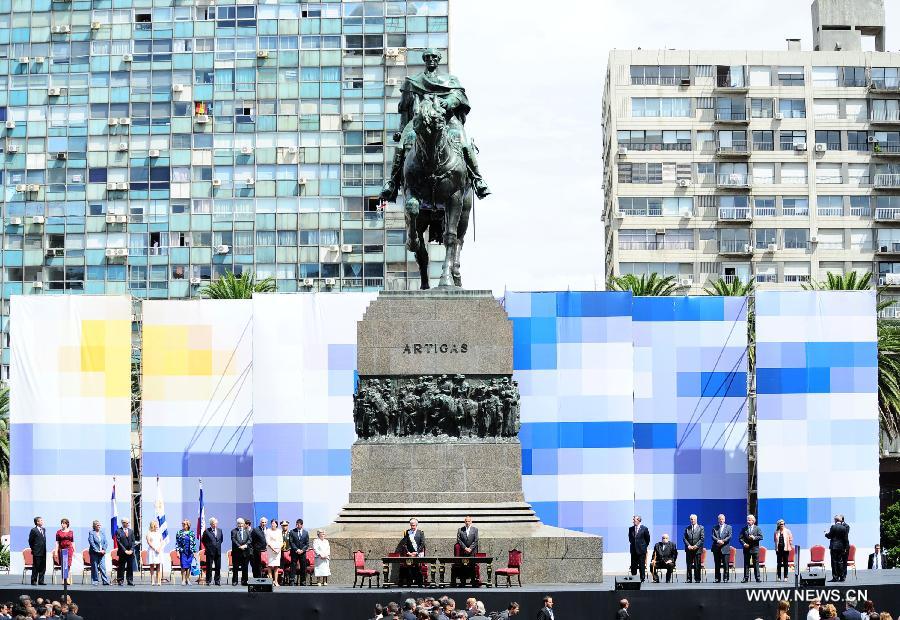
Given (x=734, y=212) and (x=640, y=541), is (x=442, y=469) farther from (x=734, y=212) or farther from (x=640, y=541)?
(x=734, y=212)

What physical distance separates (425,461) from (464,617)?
1162 centimetres

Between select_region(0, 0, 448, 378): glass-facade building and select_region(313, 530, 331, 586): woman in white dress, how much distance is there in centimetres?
6309

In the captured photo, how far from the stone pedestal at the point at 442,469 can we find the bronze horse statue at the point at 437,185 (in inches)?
53.6

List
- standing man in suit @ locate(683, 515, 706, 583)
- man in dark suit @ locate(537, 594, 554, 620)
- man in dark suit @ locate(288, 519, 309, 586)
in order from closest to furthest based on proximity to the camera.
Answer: man in dark suit @ locate(537, 594, 554, 620)
man in dark suit @ locate(288, 519, 309, 586)
standing man in suit @ locate(683, 515, 706, 583)

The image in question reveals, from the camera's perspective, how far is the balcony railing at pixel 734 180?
339ft

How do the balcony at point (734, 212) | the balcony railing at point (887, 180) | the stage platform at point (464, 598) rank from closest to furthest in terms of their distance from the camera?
the stage platform at point (464, 598)
the balcony at point (734, 212)
the balcony railing at point (887, 180)

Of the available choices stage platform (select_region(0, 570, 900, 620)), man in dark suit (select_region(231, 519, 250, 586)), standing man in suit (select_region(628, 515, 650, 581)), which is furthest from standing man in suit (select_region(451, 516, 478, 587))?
standing man in suit (select_region(628, 515, 650, 581))

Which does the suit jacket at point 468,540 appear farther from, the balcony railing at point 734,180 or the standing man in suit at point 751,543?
the balcony railing at point 734,180

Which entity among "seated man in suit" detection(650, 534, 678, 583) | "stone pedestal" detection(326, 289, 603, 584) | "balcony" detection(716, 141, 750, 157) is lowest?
"seated man in suit" detection(650, 534, 678, 583)

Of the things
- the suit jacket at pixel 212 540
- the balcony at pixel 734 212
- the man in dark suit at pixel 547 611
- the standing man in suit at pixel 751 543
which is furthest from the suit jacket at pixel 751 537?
the balcony at pixel 734 212

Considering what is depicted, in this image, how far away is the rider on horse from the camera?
3844cm

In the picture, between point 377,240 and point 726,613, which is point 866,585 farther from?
point 377,240

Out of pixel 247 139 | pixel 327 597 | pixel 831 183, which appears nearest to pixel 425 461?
pixel 327 597

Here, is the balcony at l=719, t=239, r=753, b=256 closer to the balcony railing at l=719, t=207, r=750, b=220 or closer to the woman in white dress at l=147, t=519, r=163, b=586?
the balcony railing at l=719, t=207, r=750, b=220
